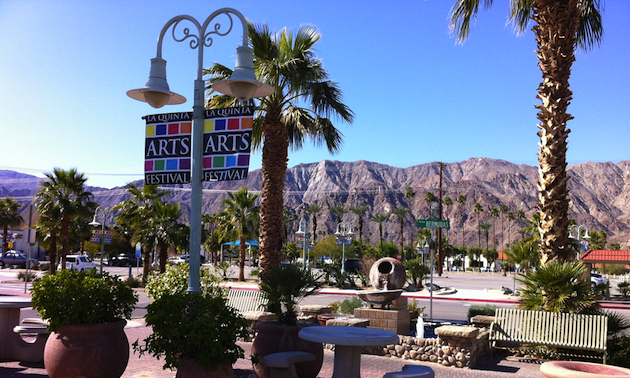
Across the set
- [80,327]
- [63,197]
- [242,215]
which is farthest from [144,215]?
[80,327]

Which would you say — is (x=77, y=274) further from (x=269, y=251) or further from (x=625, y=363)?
(x=625, y=363)

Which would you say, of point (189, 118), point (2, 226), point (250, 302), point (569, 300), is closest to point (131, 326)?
point (250, 302)

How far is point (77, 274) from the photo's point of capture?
6656 millimetres

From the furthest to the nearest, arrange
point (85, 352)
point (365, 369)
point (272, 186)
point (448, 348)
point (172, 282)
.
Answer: point (272, 186) → point (448, 348) → point (172, 282) → point (365, 369) → point (85, 352)

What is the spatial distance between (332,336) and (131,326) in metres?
8.90

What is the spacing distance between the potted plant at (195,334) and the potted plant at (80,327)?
0.73 m

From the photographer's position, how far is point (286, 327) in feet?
23.5

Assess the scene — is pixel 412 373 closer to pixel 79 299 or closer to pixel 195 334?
pixel 195 334

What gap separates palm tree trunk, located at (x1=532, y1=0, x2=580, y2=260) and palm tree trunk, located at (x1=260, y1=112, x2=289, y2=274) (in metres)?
6.71

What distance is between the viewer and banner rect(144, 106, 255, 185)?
6344 mm

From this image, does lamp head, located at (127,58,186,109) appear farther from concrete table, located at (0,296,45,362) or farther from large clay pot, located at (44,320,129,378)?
concrete table, located at (0,296,45,362)

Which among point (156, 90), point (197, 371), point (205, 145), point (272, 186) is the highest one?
point (156, 90)

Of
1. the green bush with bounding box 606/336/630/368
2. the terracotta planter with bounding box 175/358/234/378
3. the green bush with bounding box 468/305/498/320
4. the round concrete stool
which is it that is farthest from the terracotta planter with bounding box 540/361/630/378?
the green bush with bounding box 468/305/498/320

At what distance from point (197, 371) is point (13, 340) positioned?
15.7ft
